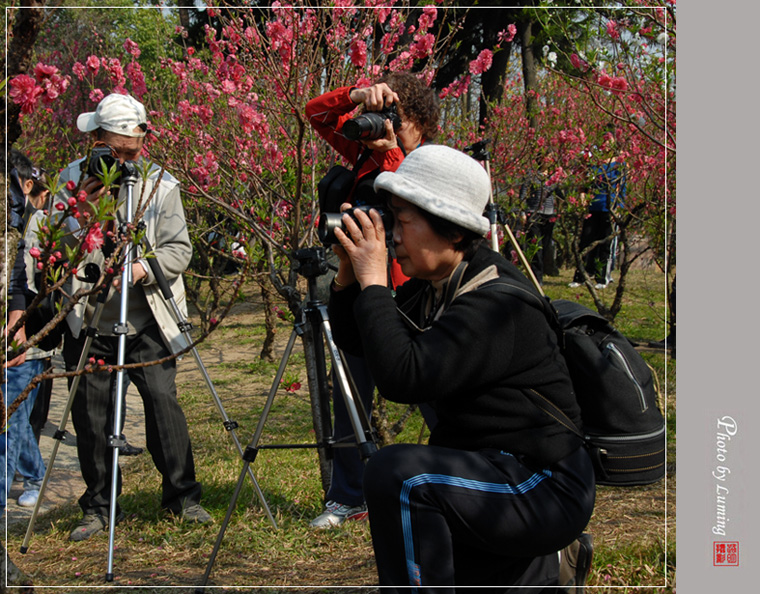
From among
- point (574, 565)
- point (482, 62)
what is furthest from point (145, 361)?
point (482, 62)

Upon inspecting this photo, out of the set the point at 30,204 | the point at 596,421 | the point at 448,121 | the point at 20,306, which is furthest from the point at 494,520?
the point at 448,121

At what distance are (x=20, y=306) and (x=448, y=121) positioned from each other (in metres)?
6.51

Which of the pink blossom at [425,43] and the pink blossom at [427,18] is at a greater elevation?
the pink blossom at [427,18]

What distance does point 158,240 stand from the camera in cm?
380

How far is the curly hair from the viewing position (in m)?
3.24

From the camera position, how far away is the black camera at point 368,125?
2.99m

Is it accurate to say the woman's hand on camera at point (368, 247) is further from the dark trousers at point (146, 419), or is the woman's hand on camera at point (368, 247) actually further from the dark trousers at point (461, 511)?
the dark trousers at point (146, 419)

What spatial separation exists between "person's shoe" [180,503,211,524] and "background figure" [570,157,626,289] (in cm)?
477

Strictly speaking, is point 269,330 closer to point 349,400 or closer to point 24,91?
point 349,400

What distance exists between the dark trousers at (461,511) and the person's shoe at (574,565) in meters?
0.18

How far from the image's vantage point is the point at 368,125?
3012 millimetres

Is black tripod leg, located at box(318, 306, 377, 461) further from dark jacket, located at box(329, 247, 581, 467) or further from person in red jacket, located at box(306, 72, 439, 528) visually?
dark jacket, located at box(329, 247, 581, 467)

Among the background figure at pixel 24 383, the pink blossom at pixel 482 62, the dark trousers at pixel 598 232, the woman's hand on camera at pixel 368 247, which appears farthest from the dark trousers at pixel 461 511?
the dark trousers at pixel 598 232

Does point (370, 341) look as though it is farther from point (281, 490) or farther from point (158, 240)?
point (281, 490)
